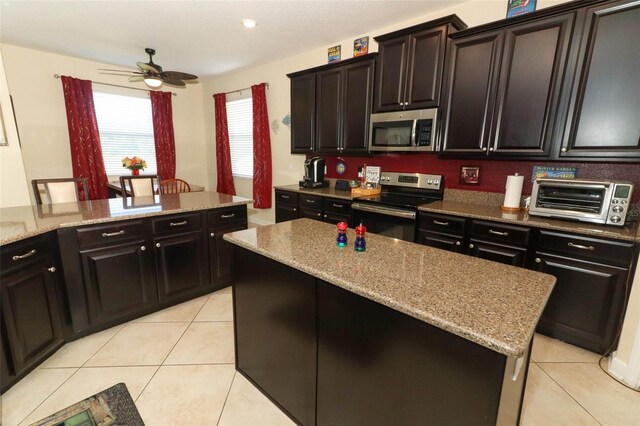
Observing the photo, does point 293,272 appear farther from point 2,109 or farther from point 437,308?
point 2,109

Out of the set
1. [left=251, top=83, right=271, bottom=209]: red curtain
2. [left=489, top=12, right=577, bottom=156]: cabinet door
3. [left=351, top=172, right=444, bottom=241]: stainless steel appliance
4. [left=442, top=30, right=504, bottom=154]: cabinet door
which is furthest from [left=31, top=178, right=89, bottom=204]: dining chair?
[left=489, top=12, right=577, bottom=156]: cabinet door

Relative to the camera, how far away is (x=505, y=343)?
0.71 m

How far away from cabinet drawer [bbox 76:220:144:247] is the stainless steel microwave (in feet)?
7.53

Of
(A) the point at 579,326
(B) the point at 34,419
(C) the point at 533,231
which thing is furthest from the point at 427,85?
(B) the point at 34,419

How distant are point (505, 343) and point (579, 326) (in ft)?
6.16

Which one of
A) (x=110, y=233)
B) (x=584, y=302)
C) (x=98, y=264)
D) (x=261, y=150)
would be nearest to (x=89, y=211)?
(x=110, y=233)

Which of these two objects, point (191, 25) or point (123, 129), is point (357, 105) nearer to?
point (191, 25)

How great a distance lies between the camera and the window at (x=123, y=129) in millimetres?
4547

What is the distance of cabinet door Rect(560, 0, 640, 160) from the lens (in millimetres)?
1771

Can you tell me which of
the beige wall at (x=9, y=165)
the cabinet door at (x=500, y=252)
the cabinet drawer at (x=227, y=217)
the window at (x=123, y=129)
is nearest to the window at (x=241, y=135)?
the window at (x=123, y=129)

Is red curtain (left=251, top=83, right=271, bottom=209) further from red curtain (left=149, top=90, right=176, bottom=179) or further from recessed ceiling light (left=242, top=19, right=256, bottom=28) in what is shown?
red curtain (left=149, top=90, right=176, bottom=179)

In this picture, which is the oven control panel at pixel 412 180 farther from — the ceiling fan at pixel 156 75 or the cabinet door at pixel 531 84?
the ceiling fan at pixel 156 75

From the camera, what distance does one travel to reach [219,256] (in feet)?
8.91

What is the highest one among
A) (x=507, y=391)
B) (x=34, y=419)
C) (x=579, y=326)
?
(x=507, y=391)
